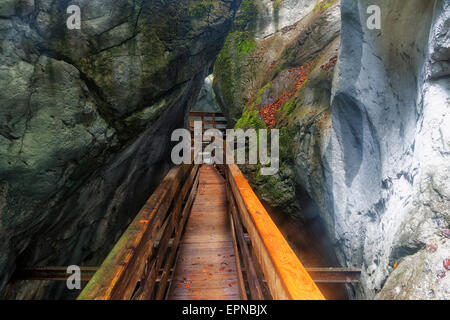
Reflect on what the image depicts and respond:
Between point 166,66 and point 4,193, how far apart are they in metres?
3.36

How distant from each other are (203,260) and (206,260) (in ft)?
0.16

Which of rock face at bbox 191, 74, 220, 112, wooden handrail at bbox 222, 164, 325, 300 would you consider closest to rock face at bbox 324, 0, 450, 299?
wooden handrail at bbox 222, 164, 325, 300

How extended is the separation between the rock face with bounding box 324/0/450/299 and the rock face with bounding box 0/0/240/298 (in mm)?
Answer: 3548

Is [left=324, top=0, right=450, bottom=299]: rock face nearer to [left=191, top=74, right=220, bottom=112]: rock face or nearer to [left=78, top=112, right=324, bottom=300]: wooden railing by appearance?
[left=78, top=112, right=324, bottom=300]: wooden railing

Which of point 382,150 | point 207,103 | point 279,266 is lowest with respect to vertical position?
point 279,266

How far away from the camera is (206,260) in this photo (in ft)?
11.1

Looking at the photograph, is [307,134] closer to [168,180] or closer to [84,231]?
[168,180]

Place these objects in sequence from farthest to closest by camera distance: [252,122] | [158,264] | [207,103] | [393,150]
A: [207,103] → [252,122] → [393,150] → [158,264]

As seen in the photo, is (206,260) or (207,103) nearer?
(206,260)

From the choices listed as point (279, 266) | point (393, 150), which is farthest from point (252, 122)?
point (279, 266)

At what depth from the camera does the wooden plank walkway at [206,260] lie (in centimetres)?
276

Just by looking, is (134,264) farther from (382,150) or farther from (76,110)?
(382,150)

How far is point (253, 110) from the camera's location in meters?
10.4

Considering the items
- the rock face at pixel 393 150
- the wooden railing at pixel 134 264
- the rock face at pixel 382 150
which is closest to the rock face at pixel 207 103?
the rock face at pixel 382 150
